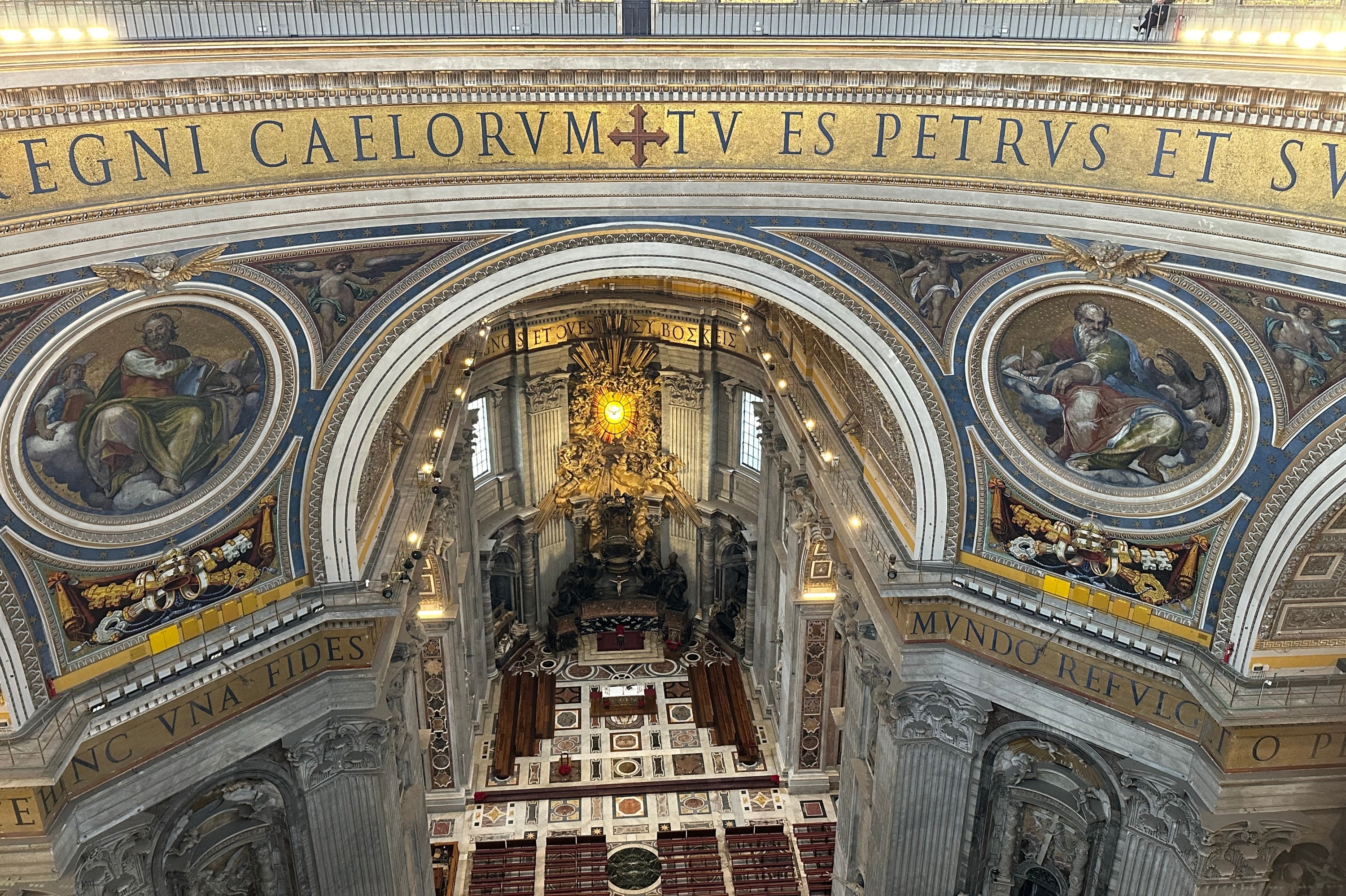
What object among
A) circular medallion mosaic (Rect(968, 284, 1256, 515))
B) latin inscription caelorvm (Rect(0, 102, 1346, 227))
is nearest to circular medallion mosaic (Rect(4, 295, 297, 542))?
latin inscription caelorvm (Rect(0, 102, 1346, 227))

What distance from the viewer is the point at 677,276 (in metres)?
12.9

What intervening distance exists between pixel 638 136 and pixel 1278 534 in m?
7.93

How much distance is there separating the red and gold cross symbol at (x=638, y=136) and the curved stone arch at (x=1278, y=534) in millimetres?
7394

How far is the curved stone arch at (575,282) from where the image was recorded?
12.4m

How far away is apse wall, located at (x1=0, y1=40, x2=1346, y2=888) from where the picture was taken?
10078 millimetres

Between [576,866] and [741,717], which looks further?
[741,717]

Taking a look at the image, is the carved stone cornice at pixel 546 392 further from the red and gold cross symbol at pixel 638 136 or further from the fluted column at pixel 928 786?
the red and gold cross symbol at pixel 638 136

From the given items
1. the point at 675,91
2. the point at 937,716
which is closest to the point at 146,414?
the point at 675,91

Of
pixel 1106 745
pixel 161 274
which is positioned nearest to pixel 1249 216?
pixel 1106 745

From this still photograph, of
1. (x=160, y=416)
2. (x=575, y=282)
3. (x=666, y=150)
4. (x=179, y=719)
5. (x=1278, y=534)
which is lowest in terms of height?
(x=179, y=719)

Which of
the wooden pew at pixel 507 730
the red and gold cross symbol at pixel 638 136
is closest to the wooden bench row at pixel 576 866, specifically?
the wooden pew at pixel 507 730

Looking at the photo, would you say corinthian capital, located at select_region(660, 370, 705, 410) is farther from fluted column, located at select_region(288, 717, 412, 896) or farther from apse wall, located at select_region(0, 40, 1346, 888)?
fluted column, located at select_region(288, 717, 412, 896)

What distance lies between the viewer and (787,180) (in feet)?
39.0

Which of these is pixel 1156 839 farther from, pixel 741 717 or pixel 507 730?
pixel 507 730
